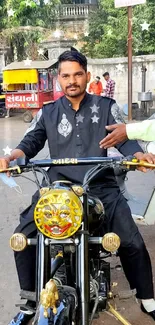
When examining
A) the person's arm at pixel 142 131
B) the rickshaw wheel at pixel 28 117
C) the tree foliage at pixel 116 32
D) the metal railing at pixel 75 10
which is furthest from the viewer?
the metal railing at pixel 75 10

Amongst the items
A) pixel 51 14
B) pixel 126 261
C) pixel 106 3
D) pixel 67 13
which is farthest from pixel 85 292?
pixel 67 13

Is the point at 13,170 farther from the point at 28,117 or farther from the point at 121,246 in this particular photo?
the point at 28,117

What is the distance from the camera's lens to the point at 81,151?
8.29ft

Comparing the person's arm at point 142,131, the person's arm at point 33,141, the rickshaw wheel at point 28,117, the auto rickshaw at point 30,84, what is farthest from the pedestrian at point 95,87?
the person's arm at point 142,131

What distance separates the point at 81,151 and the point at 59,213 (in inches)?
33.7

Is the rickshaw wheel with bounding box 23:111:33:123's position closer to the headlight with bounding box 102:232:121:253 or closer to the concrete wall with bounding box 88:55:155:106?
the concrete wall with bounding box 88:55:155:106

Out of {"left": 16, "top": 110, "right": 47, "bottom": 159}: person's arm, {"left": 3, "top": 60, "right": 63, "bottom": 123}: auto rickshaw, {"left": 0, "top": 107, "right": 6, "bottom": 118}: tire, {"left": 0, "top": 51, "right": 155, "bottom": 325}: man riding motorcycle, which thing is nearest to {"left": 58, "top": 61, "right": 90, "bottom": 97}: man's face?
{"left": 0, "top": 51, "right": 155, "bottom": 325}: man riding motorcycle

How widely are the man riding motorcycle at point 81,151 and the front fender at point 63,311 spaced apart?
57 centimetres

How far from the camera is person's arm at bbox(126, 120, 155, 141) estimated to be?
2314 mm

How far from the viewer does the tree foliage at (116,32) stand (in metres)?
13.9

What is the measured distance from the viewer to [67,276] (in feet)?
6.66

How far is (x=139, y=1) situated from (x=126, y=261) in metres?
7.84

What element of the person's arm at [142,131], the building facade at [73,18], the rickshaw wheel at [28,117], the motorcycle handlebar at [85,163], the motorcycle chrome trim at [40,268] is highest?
the building facade at [73,18]

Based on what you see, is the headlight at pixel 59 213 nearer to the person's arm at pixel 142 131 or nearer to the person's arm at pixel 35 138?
the person's arm at pixel 142 131
